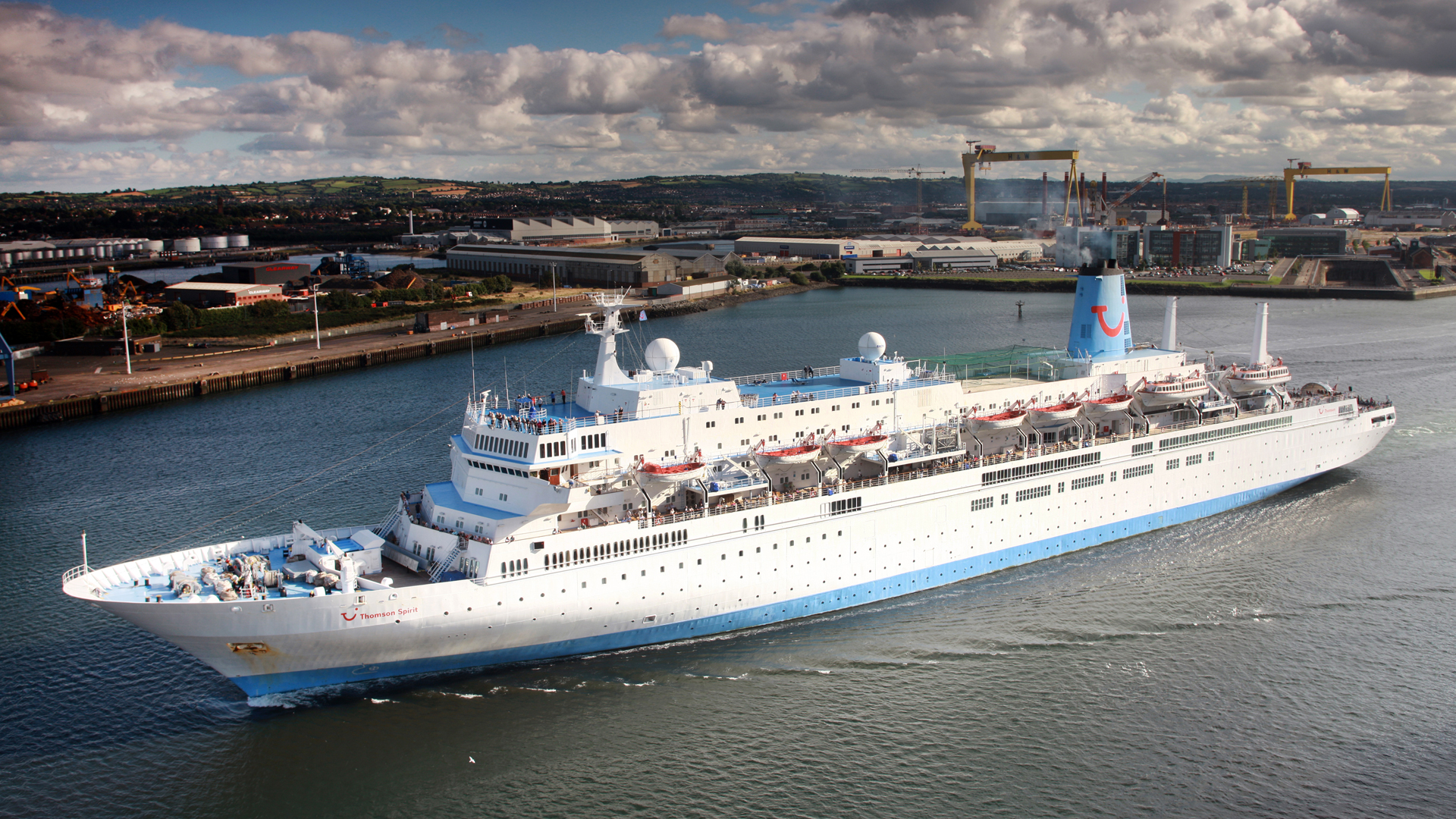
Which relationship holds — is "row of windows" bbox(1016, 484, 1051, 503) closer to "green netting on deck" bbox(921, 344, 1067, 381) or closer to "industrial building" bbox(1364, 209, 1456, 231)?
"green netting on deck" bbox(921, 344, 1067, 381)

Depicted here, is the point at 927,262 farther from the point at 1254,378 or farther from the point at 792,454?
the point at 792,454

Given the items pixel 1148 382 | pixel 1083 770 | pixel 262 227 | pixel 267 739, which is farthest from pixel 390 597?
pixel 262 227

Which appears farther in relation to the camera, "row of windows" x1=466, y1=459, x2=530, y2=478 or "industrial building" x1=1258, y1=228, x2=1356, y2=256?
"industrial building" x1=1258, y1=228, x2=1356, y2=256

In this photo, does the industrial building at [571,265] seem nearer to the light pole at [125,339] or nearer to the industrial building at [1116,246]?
the light pole at [125,339]

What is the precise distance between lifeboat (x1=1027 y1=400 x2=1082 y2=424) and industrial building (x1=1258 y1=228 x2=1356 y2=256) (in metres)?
76.1

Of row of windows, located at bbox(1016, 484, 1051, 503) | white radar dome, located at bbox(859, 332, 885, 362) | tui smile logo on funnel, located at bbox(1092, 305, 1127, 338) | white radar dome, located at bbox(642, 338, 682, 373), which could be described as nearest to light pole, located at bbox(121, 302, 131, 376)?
white radar dome, located at bbox(642, 338, 682, 373)

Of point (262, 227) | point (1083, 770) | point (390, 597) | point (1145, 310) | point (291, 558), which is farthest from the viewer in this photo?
point (262, 227)

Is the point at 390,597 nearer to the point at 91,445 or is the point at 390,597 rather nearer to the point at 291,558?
the point at 291,558

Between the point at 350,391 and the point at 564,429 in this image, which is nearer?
the point at 564,429

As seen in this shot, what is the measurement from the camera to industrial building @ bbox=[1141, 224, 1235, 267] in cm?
8388

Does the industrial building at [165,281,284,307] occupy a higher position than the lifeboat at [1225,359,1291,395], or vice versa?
the industrial building at [165,281,284,307]

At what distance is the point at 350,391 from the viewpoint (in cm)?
3994

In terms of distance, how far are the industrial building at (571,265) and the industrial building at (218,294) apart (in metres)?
20.9

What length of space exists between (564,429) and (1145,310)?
52629 mm
